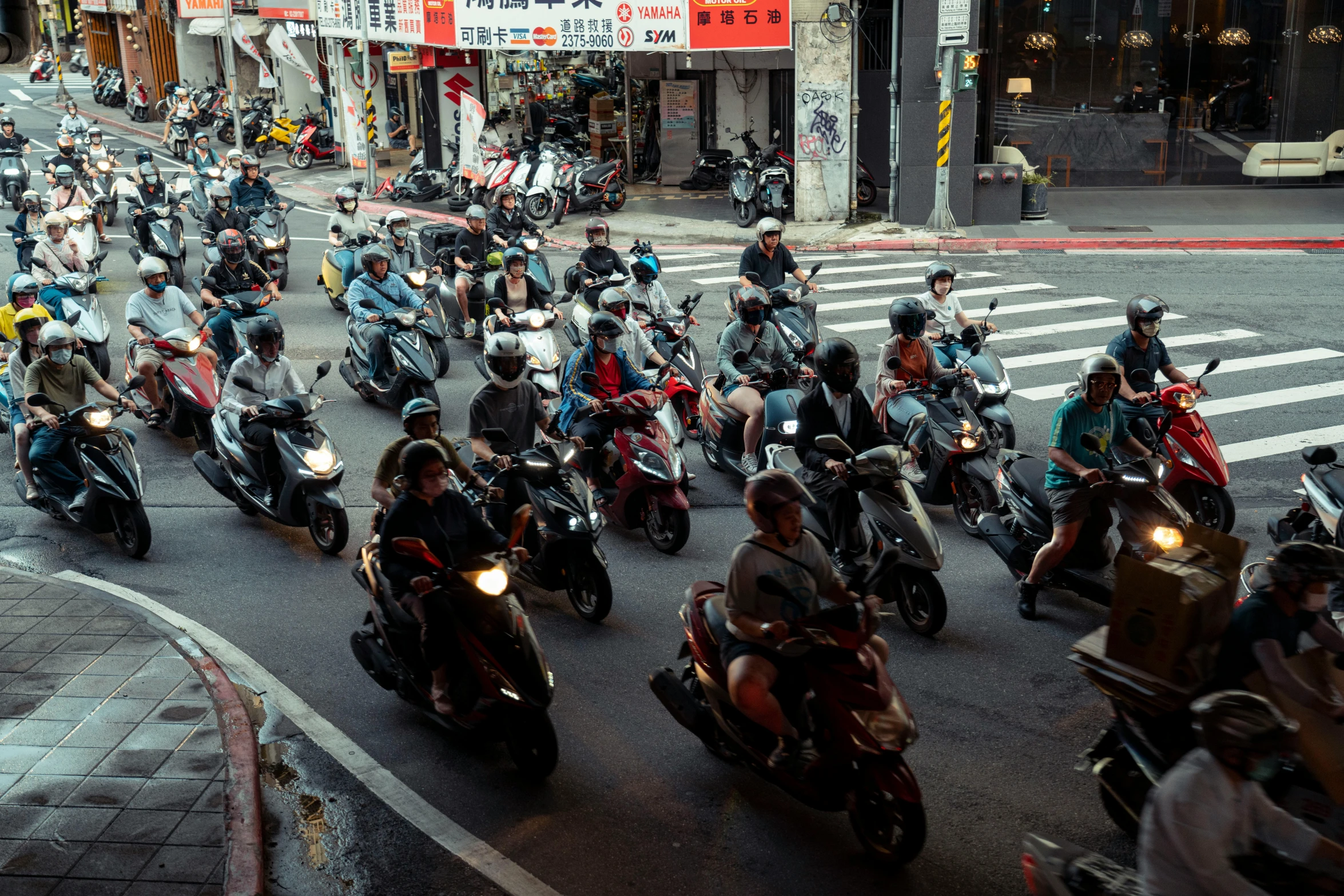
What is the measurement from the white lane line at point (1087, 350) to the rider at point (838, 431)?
6.89 m

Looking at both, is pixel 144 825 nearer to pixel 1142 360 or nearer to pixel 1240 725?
pixel 1240 725

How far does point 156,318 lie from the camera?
14039 mm

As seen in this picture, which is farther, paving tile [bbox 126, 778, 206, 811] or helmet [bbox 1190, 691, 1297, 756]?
paving tile [bbox 126, 778, 206, 811]

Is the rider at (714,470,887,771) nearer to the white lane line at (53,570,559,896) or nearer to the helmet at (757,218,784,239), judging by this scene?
the white lane line at (53,570,559,896)

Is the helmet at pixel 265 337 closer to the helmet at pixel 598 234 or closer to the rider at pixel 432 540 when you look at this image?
the rider at pixel 432 540

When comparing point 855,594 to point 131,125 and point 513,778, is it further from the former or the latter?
point 131,125

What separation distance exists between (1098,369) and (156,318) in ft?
33.5

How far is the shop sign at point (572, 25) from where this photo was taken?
25.3 metres

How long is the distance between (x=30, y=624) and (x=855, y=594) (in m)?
6.18

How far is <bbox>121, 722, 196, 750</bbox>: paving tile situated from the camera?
7.41 m

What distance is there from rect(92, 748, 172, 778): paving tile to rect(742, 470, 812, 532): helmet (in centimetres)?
369

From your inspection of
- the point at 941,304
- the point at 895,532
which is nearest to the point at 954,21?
the point at 941,304

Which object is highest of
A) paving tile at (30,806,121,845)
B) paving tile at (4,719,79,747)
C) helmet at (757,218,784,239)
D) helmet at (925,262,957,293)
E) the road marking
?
helmet at (757,218,784,239)

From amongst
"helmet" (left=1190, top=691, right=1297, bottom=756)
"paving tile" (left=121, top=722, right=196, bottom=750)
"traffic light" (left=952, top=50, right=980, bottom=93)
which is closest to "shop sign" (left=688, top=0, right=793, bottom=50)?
"traffic light" (left=952, top=50, right=980, bottom=93)
